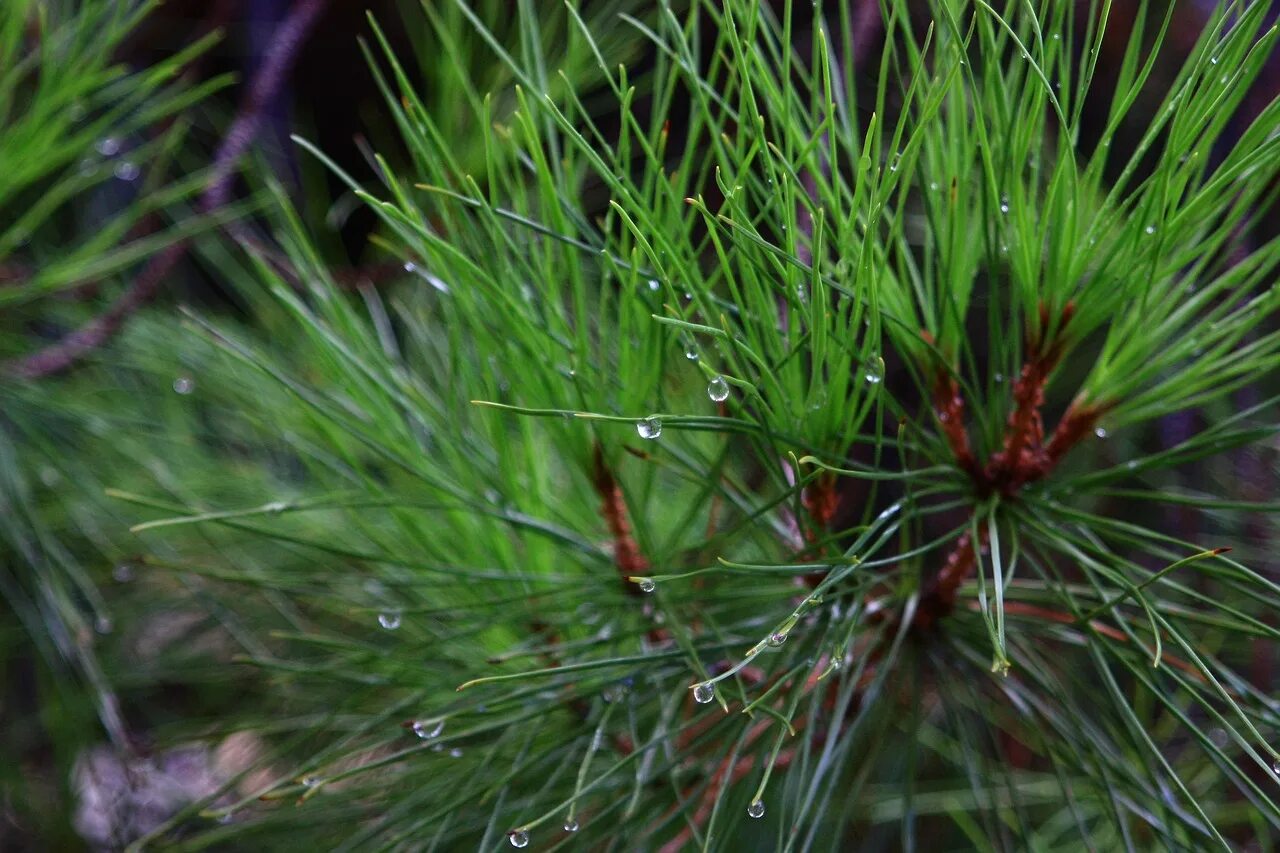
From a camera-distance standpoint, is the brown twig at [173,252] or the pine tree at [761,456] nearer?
the pine tree at [761,456]

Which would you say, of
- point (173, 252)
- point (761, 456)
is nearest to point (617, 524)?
point (761, 456)

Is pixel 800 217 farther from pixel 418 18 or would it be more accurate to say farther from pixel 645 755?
pixel 418 18

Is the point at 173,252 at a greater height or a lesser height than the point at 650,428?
lesser

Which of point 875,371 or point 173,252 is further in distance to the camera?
point 173,252

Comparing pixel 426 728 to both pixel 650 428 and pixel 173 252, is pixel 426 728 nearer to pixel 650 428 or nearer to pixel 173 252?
pixel 650 428

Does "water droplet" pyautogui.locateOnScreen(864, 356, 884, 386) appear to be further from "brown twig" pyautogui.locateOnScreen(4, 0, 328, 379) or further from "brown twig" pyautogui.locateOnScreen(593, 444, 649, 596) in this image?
"brown twig" pyautogui.locateOnScreen(4, 0, 328, 379)

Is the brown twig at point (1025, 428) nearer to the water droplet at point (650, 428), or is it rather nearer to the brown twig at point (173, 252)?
the water droplet at point (650, 428)

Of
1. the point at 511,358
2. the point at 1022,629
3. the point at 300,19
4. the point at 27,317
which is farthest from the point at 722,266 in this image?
the point at 27,317

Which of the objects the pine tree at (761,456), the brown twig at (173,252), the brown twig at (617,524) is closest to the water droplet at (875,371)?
the pine tree at (761,456)
